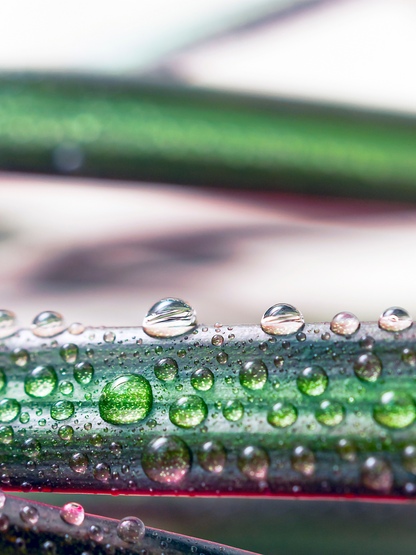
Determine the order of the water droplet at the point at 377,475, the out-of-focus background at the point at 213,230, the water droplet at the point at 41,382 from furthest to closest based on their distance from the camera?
the out-of-focus background at the point at 213,230 < the water droplet at the point at 41,382 < the water droplet at the point at 377,475

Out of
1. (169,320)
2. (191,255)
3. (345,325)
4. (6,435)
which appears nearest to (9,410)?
(6,435)

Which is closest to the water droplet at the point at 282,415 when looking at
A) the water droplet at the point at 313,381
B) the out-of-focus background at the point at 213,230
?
the water droplet at the point at 313,381

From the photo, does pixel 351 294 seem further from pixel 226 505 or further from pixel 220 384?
pixel 220 384

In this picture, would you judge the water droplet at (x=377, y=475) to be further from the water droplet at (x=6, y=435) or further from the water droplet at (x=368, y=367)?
the water droplet at (x=6, y=435)

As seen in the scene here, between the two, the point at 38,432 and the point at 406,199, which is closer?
the point at 38,432

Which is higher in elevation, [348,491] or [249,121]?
[249,121]

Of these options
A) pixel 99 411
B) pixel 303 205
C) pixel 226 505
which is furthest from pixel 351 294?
pixel 99 411

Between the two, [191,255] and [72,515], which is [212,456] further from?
[191,255]
